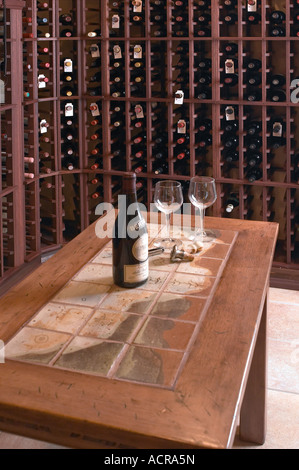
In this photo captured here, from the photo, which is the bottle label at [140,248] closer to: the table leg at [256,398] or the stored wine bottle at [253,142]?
the table leg at [256,398]

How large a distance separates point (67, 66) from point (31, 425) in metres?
3.57

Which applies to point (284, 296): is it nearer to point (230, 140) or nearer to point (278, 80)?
point (230, 140)

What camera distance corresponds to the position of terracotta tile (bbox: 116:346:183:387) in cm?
130

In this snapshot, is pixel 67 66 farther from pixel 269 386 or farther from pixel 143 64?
pixel 269 386

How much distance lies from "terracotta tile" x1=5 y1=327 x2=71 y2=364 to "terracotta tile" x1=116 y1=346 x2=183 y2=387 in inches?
7.2

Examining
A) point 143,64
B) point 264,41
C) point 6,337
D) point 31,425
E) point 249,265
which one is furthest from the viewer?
point 143,64

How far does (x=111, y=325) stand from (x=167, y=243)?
67 cm

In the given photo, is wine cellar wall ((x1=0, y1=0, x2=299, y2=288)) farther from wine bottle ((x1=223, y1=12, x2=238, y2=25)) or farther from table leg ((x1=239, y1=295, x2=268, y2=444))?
table leg ((x1=239, y1=295, x2=268, y2=444))

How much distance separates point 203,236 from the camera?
2.25 meters

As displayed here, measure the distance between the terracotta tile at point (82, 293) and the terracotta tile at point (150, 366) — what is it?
A: 12.1 inches

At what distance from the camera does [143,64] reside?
424cm

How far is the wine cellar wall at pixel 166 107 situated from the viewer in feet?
13.0

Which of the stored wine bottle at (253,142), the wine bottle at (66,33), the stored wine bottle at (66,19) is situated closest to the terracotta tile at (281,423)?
the stored wine bottle at (253,142)

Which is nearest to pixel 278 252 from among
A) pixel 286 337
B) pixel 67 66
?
pixel 286 337
